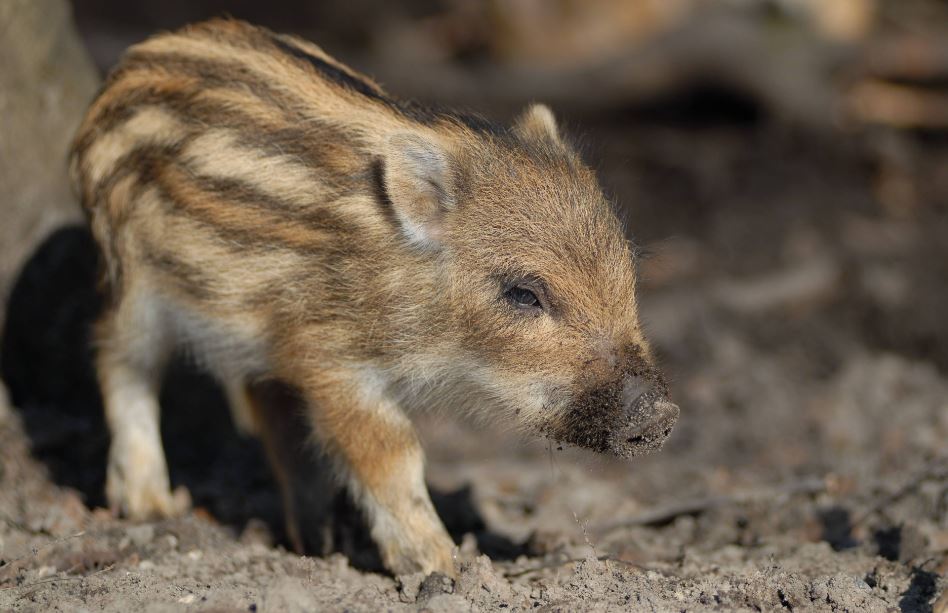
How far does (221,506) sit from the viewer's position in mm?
4703

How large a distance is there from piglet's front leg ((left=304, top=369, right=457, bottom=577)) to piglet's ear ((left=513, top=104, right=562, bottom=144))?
3.43 ft

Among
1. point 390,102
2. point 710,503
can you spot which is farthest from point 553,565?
point 390,102

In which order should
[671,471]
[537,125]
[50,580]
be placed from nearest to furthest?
1. [50,580]
2. [537,125]
3. [671,471]

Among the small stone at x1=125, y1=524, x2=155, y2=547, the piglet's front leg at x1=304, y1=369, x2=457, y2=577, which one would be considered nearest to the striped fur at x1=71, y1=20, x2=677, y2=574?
the piglet's front leg at x1=304, y1=369, x2=457, y2=577

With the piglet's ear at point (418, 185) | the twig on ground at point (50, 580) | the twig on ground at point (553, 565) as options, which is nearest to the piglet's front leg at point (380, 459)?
the twig on ground at point (553, 565)

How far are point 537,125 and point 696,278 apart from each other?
3885mm

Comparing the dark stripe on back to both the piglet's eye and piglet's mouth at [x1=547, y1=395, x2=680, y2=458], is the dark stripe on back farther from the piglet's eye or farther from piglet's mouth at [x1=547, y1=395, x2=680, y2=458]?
piglet's mouth at [x1=547, y1=395, x2=680, y2=458]

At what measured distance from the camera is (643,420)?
11.8 feet

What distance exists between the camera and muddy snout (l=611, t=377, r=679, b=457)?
3.59 metres

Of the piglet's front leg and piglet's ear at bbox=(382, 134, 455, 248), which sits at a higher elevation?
piglet's ear at bbox=(382, 134, 455, 248)

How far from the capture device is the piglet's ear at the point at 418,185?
3811mm

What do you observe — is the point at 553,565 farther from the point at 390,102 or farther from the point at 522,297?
the point at 390,102

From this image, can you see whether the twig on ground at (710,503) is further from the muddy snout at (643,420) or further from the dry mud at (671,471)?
the muddy snout at (643,420)

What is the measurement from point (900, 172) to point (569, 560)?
21.4 feet
